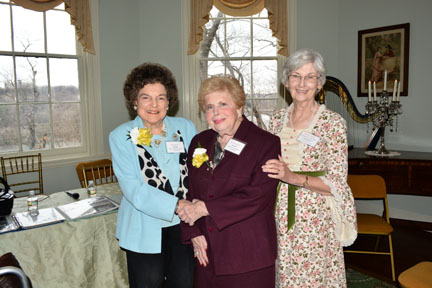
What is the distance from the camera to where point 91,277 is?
2225 mm

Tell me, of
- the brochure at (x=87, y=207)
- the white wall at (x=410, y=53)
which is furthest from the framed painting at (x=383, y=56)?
the brochure at (x=87, y=207)

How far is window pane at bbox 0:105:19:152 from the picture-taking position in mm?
4031

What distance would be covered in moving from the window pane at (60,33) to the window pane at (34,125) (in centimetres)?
76

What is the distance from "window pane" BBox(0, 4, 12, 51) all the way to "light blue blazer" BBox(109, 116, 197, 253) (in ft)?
10.7

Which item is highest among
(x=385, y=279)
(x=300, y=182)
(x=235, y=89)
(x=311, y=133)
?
(x=235, y=89)

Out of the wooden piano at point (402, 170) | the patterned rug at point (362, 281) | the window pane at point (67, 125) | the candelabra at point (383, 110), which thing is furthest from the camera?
the window pane at point (67, 125)

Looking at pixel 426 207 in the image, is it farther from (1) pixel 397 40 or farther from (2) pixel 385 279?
(1) pixel 397 40

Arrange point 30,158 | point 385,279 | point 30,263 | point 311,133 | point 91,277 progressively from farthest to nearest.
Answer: point 30,158 → point 385,279 → point 91,277 → point 30,263 → point 311,133

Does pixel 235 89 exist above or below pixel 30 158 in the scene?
above

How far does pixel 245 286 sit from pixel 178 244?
428mm

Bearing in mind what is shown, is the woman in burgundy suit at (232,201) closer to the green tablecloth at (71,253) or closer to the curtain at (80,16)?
the green tablecloth at (71,253)

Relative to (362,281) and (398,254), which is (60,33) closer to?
(362,281)

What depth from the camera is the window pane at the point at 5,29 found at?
398cm

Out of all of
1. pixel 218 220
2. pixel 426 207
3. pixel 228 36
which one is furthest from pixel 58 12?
pixel 426 207
